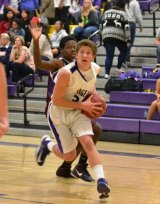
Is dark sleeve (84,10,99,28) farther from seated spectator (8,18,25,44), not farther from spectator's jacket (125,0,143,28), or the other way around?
seated spectator (8,18,25,44)

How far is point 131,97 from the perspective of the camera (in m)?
11.8

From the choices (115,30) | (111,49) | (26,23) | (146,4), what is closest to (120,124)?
(111,49)

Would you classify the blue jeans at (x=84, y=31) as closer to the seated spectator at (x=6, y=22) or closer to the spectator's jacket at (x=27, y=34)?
the spectator's jacket at (x=27, y=34)

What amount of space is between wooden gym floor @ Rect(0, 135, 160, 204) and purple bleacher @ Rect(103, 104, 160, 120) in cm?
136

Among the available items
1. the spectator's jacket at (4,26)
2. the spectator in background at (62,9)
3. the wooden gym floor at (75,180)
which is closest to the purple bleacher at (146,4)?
the spectator in background at (62,9)

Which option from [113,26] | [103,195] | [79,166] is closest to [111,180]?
[79,166]

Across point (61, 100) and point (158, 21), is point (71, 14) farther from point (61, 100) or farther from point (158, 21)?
point (61, 100)

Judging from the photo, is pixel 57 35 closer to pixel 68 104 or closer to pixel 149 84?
pixel 149 84

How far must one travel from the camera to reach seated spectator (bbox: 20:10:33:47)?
14656 mm

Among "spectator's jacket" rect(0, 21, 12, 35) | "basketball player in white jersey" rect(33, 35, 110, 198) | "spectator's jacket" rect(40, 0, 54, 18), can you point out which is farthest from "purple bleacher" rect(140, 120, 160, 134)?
"spectator's jacket" rect(0, 21, 12, 35)

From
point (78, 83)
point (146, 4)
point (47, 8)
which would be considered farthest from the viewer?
point (146, 4)

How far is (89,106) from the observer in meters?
6.13

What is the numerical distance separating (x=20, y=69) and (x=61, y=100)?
22.9 feet

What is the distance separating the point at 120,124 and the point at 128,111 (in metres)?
0.38
